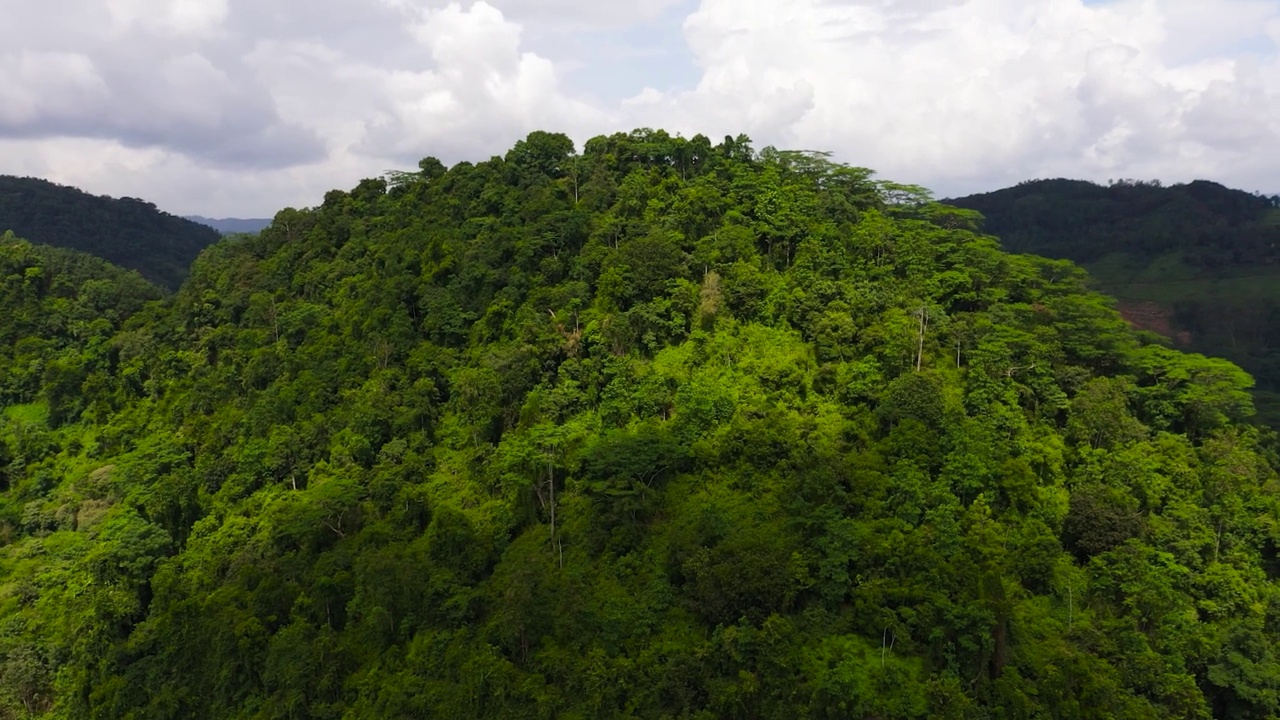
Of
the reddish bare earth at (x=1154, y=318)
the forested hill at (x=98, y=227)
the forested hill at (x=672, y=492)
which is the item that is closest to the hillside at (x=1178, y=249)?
the reddish bare earth at (x=1154, y=318)

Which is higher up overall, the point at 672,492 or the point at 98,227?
the point at 98,227

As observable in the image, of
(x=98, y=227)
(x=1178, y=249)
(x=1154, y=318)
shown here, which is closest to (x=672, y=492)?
(x=1154, y=318)

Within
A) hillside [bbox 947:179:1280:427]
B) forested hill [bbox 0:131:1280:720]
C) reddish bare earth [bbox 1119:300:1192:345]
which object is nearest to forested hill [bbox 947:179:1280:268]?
hillside [bbox 947:179:1280:427]

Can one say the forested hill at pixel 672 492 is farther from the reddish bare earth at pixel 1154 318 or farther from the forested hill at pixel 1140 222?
the forested hill at pixel 1140 222

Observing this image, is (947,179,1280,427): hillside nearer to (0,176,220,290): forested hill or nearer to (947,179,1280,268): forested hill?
(947,179,1280,268): forested hill

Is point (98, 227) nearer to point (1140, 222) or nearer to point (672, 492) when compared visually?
point (672, 492)

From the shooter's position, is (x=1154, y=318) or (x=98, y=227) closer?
(x=1154, y=318)

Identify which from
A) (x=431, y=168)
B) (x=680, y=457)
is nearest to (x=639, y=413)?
(x=680, y=457)
